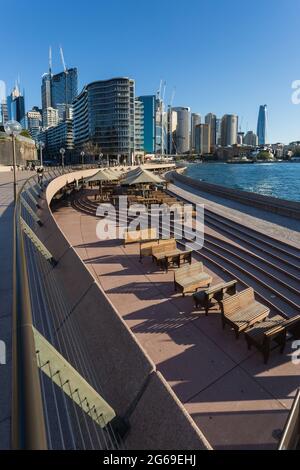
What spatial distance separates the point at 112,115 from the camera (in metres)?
144

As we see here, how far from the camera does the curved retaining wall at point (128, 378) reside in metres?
2.68

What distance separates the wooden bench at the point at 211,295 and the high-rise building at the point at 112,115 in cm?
14286

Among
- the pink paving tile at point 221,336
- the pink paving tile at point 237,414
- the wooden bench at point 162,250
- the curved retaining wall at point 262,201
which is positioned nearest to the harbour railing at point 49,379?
the pink paving tile at point 237,414

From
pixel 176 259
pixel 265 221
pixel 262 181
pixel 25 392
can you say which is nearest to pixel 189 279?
pixel 176 259

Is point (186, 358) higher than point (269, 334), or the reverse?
point (269, 334)

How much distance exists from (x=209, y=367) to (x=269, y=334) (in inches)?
53.9

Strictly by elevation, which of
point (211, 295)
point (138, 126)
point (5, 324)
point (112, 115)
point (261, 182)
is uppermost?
point (112, 115)

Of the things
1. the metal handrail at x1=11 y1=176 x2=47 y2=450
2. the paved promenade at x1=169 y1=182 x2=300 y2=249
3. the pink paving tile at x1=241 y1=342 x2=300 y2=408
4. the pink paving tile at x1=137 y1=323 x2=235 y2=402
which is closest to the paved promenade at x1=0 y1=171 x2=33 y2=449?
the metal handrail at x1=11 y1=176 x2=47 y2=450

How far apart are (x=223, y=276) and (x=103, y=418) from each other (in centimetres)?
845

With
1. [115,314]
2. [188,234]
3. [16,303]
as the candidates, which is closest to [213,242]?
[188,234]

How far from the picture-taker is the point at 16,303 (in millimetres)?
2025

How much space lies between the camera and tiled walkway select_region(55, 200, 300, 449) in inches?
199

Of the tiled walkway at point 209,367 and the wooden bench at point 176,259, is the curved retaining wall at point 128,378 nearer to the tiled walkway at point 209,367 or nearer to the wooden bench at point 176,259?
the tiled walkway at point 209,367

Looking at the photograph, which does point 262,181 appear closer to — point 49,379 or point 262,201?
point 262,201
